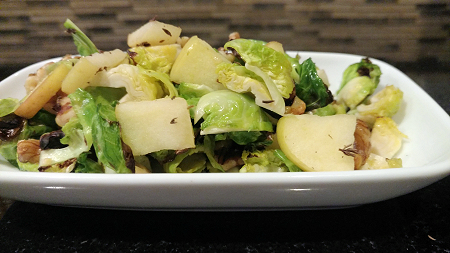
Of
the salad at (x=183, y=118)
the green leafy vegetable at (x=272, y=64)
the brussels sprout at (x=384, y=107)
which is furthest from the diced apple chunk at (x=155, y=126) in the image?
the brussels sprout at (x=384, y=107)

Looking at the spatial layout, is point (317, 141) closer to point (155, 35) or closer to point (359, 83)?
point (359, 83)

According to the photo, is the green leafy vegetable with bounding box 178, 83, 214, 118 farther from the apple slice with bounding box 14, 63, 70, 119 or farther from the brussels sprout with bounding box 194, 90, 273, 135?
the apple slice with bounding box 14, 63, 70, 119

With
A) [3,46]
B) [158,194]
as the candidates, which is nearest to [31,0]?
[3,46]

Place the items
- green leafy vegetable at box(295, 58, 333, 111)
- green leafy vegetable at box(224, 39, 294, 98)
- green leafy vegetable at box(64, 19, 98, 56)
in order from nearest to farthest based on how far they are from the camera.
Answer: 1. green leafy vegetable at box(224, 39, 294, 98)
2. green leafy vegetable at box(295, 58, 333, 111)
3. green leafy vegetable at box(64, 19, 98, 56)

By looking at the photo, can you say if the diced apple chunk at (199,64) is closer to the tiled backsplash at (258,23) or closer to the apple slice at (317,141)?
the apple slice at (317,141)

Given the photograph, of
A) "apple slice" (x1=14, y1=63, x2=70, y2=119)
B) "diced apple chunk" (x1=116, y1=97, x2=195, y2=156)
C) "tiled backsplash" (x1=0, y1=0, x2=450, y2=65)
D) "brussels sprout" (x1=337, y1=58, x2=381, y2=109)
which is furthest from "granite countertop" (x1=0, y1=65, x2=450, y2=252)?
"tiled backsplash" (x1=0, y1=0, x2=450, y2=65)

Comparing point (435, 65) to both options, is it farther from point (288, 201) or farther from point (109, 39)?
point (109, 39)
